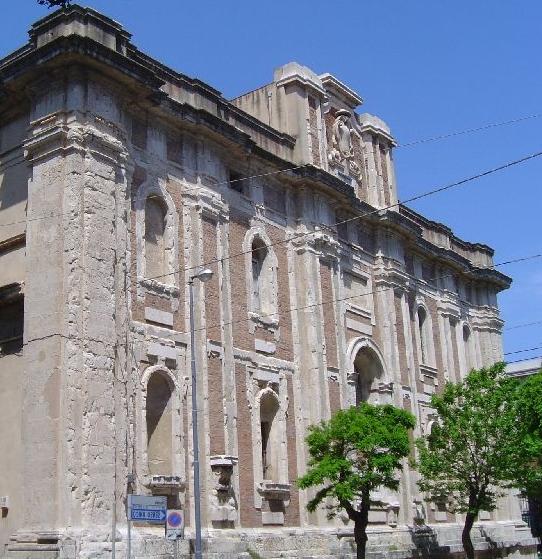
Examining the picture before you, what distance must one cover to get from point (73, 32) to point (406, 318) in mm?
16978

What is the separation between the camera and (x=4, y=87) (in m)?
21.7

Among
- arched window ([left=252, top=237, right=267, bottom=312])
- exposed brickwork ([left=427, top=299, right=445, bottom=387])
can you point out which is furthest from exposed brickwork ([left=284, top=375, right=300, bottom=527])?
exposed brickwork ([left=427, top=299, right=445, bottom=387])

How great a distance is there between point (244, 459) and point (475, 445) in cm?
788

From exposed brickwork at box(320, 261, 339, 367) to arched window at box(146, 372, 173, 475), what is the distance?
22.9 ft

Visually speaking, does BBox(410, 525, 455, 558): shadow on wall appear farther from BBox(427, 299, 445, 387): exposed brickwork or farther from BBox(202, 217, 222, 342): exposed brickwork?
BBox(202, 217, 222, 342): exposed brickwork

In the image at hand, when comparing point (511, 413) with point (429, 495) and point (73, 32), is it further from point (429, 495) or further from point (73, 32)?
point (73, 32)

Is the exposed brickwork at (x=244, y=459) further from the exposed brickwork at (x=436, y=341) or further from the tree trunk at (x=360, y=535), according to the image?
the exposed brickwork at (x=436, y=341)

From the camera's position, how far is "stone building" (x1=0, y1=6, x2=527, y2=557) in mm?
19062

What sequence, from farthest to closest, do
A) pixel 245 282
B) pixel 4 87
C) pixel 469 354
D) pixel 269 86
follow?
pixel 469 354 → pixel 269 86 → pixel 245 282 → pixel 4 87

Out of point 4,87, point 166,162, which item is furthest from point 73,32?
point 166,162

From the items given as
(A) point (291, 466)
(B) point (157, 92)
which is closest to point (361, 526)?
(A) point (291, 466)

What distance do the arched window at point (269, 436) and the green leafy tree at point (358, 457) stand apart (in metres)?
2.25

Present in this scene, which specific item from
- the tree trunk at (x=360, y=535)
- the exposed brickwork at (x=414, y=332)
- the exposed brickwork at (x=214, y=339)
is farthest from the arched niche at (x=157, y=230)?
the exposed brickwork at (x=414, y=332)

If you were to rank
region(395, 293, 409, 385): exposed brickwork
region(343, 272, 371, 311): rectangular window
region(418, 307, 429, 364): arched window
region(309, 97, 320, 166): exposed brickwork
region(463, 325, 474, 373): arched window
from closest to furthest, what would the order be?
1. region(309, 97, 320, 166): exposed brickwork
2. region(343, 272, 371, 311): rectangular window
3. region(395, 293, 409, 385): exposed brickwork
4. region(418, 307, 429, 364): arched window
5. region(463, 325, 474, 373): arched window
